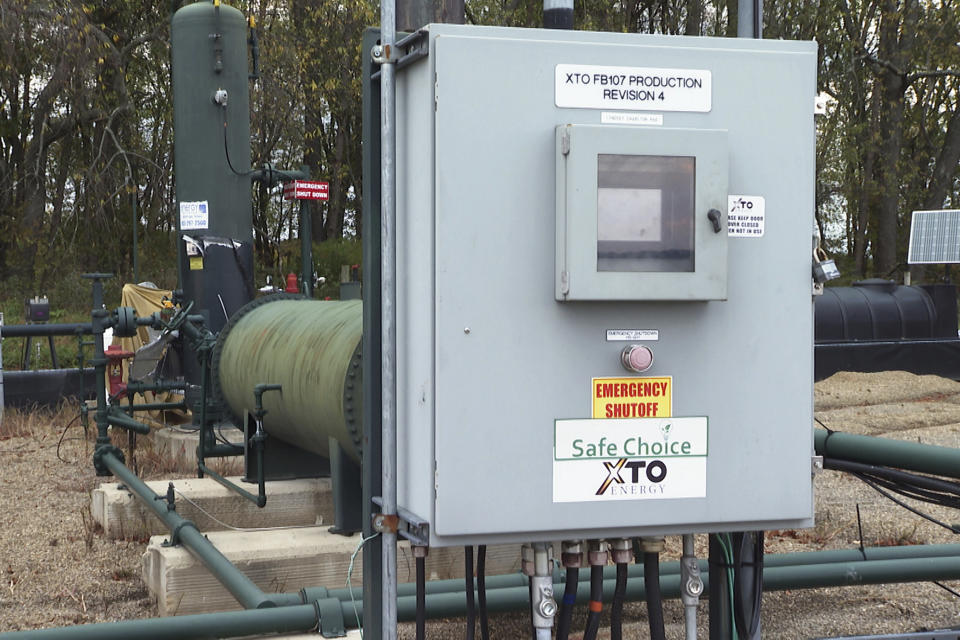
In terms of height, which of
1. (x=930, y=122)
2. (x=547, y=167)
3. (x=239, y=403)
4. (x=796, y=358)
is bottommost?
(x=239, y=403)

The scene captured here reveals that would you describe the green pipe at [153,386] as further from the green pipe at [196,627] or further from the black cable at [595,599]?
the black cable at [595,599]

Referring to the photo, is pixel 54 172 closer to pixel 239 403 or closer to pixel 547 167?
pixel 239 403

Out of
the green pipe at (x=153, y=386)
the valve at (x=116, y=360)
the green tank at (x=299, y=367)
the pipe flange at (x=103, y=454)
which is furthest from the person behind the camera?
the green pipe at (x=153, y=386)

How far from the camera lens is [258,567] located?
5.14m

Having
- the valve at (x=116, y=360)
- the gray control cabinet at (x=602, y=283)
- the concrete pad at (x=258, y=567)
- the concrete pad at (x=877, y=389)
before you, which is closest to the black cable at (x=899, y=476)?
the gray control cabinet at (x=602, y=283)

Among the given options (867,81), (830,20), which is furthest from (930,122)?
(830,20)

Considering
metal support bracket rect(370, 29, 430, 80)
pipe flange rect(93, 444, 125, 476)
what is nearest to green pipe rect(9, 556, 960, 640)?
metal support bracket rect(370, 29, 430, 80)

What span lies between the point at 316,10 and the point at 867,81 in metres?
13.2

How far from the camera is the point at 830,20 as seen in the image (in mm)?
22094

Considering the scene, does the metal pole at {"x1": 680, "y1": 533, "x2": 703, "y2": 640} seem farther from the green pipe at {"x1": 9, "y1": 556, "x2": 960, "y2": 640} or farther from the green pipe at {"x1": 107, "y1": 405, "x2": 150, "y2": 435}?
the green pipe at {"x1": 107, "y1": 405, "x2": 150, "y2": 435}

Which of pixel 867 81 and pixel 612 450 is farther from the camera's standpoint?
pixel 867 81

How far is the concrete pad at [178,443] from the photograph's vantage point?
8.27 m

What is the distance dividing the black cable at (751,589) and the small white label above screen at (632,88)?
1343 millimetres

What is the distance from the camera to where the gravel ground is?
509 cm
